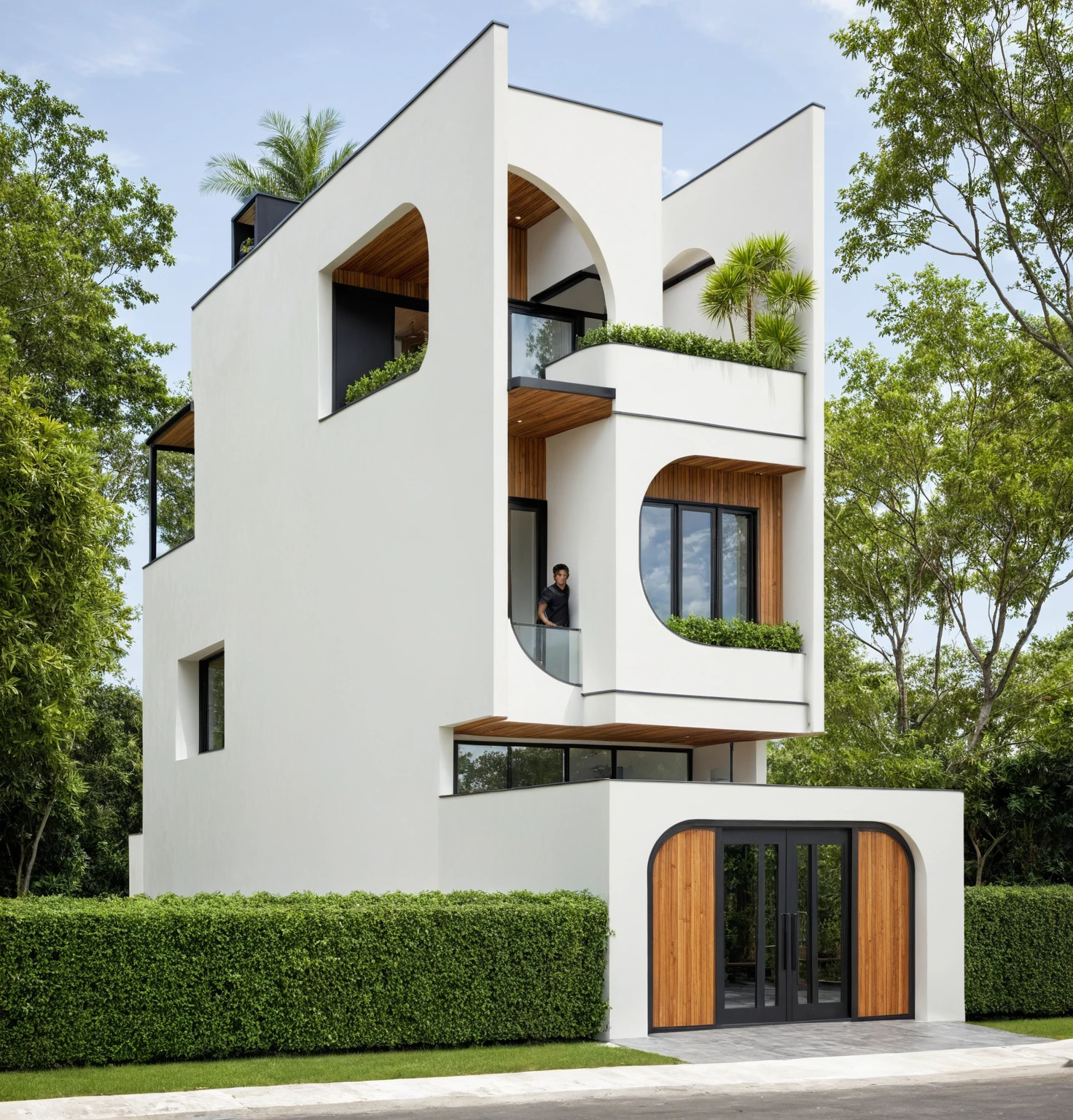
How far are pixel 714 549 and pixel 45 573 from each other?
9.27m

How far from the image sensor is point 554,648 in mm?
18312

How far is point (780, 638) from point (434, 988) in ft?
25.7

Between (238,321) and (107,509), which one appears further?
(238,321)

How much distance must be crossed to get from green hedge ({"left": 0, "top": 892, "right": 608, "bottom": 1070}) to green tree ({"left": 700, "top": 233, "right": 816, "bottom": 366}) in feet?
29.7

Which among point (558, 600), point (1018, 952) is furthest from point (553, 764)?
point (1018, 952)

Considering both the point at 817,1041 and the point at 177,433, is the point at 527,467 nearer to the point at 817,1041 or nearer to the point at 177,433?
the point at 817,1041

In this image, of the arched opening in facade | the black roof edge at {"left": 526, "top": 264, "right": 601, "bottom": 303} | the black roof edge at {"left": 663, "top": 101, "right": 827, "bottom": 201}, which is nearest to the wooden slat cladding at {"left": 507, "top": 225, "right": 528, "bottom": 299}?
the black roof edge at {"left": 526, "top": 264, "right": 601, "bottom": 303}

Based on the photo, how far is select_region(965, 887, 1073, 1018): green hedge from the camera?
17984mm

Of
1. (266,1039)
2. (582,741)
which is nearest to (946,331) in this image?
(582,741)

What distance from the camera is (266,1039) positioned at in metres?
13.0

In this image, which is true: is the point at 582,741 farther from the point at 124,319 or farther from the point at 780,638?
the point at 124,319

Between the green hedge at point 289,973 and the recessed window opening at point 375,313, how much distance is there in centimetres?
1027

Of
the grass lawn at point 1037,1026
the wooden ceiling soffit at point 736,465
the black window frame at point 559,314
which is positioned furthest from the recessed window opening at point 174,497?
the grass lawn at point 1037,1026

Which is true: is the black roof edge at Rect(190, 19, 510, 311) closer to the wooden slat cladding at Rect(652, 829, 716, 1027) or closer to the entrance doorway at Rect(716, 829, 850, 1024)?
the wooden slat cladding at Rect(652, 829, 716, 1027)
